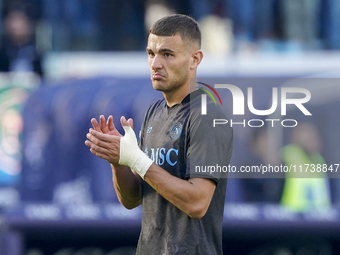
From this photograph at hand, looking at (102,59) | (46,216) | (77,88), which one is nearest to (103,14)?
(102,59)

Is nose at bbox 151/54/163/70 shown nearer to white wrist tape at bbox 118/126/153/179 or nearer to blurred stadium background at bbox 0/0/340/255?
white wrist tape at bbox 118/126/153/179

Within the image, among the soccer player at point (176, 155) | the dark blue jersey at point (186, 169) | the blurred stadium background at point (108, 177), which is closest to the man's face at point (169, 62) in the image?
the soccer player at point (176, 155)

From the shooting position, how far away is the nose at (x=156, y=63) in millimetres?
2545

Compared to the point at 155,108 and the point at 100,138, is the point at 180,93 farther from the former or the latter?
the point at 100,138

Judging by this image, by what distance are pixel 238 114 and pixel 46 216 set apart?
205 centimetres

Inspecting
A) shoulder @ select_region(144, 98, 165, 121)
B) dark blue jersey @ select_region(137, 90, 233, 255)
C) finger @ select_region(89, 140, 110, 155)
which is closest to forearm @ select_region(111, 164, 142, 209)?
dark blue jersey @ select_region(137, 90, 233, 255)

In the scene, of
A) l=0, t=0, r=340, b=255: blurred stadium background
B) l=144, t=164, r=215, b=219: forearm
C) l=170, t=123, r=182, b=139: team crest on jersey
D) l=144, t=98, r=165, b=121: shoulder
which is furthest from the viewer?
l=0, t=0, r=340, b=255: blurred stadium background

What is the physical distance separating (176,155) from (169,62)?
0.45m

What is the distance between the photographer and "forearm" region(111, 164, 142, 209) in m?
2.66

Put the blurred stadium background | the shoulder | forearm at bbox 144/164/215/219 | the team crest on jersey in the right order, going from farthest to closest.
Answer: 1. the blurred stadium background
2. the shoulder
3. the team crest on jersey
4. forearm at bbox 144/164/215/219

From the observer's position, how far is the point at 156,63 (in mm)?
2549

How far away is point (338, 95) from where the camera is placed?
571cm

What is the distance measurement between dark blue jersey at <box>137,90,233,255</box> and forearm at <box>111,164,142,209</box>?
11cm

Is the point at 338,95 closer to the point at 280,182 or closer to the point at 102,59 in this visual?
the point at 280,182
